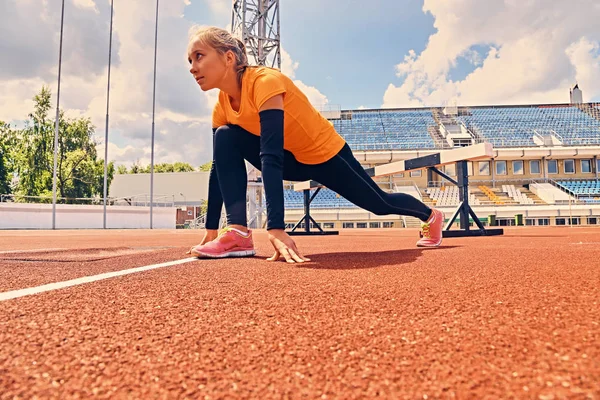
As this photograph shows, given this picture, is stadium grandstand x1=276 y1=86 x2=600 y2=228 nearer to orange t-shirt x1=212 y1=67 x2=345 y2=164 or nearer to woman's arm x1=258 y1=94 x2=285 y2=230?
orange t-shirt x1=212 y1=67 x2=345 y2=164

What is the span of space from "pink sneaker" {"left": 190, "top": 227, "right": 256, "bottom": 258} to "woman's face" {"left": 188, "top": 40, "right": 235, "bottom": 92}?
2.39 ft

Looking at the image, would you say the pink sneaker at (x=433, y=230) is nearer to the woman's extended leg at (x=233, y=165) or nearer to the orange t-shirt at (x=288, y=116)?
the orange t-shirt at (x=288, y=116)

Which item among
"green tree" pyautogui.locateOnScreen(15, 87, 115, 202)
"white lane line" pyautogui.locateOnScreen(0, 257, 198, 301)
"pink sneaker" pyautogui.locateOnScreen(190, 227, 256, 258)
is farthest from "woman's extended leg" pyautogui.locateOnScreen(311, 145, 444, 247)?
"green tree" pyautogui.locateOnScreen(15, 87, 115, 202)

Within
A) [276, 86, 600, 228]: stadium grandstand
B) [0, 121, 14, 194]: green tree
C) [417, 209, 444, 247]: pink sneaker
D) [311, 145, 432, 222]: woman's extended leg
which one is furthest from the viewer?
[0, 121, 14, 194]: green tree

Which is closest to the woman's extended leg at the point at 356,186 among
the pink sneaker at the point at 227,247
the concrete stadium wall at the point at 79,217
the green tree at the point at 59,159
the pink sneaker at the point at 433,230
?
the pink sneaker at the point at 433,230

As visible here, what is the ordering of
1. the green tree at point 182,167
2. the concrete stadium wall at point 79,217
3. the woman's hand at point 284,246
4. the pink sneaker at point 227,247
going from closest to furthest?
the woman's hand at point 284,246 < the pink sneaker at point 227,247 < the concrete stadium wall at point 79,217 < the green tree at point 182,167

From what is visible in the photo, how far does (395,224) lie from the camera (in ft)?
68.2

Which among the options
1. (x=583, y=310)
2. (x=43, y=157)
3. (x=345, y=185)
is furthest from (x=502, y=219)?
(x=43, y=157)

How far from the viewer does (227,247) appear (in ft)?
6.68

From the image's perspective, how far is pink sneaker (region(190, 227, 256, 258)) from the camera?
6.47 feet

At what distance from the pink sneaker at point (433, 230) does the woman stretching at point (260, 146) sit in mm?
311

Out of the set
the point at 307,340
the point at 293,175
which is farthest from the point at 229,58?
the point at 307,340

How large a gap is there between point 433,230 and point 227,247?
150 cm

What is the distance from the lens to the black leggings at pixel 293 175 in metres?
2.14
